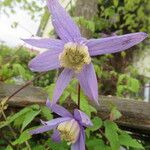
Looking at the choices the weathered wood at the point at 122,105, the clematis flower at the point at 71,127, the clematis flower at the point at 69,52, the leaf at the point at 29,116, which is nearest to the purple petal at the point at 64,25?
the clematis flower at the point at 69,52

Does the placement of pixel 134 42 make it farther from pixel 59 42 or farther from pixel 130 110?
pixel 130 110

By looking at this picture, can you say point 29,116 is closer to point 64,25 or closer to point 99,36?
point 64,25

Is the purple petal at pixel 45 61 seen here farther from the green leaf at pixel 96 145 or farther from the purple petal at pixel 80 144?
the green leaf at pixel 96 145

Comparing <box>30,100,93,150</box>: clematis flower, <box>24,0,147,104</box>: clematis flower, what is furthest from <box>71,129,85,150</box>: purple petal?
<box>24,0,147,104</box>: clematis flower

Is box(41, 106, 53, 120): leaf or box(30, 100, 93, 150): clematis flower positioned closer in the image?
box(30, 100, 93, 150): clematis flower

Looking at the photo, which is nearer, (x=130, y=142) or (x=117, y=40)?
(x=117, y=40)

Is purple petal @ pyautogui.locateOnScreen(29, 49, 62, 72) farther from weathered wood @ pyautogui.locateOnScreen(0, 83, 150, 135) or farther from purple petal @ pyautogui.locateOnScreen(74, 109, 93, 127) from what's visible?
weathered wood @ pyautogui.locateOnScreen(0, 83, 150, 135)

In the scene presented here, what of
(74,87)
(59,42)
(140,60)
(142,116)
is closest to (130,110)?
(142,116)
